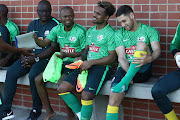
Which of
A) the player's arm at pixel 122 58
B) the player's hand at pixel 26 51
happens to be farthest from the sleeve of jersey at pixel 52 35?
the player's arm at pixel 122 58

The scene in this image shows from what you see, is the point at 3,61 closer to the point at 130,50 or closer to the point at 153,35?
the point at 130,50

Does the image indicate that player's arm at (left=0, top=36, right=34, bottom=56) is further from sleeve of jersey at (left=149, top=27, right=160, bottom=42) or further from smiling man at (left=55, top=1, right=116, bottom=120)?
sleeve of jersey at (left=149, top=27, right=160, bottom=42)

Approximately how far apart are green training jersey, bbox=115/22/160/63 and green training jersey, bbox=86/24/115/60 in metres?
0.10

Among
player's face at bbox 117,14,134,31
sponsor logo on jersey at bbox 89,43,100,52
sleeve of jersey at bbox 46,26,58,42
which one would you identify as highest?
player's face at bbox 117,14,134,31

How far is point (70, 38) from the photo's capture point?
154 inches

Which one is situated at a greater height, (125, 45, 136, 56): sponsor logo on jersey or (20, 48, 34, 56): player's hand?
(125, 45, 136, 56): sponsor logo on jersey

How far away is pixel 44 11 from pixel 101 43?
1.12 metres

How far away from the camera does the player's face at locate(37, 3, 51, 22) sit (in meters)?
4.24

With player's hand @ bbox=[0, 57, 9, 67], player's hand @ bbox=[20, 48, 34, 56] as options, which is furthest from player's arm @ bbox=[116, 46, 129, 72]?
player's hand @ bbox=[0, 57, 9, 67]

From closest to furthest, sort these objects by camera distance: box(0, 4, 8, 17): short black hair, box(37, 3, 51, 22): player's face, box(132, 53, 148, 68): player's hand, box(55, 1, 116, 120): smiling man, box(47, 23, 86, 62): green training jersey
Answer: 1. box(132, 53, 148, 68): player's hand
2. box(55, 1, 116, 120): smiling man
3. box(47, 23, 86, 62): green training jersey
4. box(37, 3, 51, 22): player's face
5. box(0, 4, 8, 17): short black hair

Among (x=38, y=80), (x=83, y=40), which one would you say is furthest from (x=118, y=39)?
(x=38, y=80)

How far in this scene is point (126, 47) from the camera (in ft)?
11.5

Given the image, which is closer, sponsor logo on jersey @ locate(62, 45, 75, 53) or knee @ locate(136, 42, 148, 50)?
knee @ locate(136, 42, 148, 50)

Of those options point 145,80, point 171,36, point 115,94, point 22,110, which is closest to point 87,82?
point 115,94
